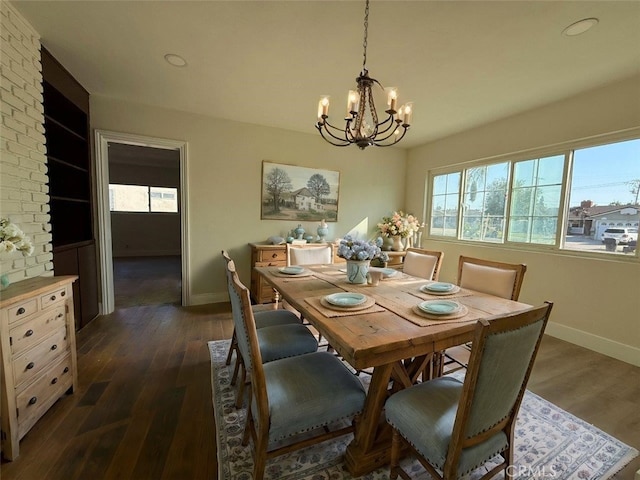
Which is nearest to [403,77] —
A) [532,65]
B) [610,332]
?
[532,65]

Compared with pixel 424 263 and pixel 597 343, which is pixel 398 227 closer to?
pixel 424 263

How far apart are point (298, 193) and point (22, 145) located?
2846 millimetres

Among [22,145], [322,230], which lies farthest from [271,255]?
[22,145]

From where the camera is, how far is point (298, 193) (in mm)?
4121

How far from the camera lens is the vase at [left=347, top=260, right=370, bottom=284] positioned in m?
1.96

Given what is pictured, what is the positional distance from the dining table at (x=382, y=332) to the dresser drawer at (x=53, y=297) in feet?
4.57

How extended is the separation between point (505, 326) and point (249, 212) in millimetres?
3472

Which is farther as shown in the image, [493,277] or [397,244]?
[397,244]

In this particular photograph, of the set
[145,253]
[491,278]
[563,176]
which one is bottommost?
[145,253]


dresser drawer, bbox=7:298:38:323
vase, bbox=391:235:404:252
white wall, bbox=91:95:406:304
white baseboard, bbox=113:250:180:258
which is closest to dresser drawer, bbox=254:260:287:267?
white wall, bbox=91:95:406:304

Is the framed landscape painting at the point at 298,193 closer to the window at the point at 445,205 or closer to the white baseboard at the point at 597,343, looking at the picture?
the window at the point at 445,205

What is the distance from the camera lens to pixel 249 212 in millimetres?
3881

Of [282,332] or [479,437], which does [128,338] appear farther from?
[479,437]

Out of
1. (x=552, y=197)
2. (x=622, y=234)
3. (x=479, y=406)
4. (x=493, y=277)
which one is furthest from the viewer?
(x=552, y=197)
